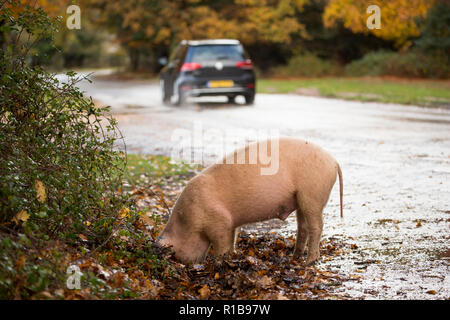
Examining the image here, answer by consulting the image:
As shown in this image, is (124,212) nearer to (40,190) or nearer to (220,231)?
(220,231)

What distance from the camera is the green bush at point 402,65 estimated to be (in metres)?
Result: 29.2

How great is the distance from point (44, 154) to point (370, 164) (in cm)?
612

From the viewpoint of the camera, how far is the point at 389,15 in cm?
3152

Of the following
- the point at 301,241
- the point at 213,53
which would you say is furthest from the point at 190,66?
the point at 301,241

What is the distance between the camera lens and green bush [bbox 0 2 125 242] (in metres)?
4.68

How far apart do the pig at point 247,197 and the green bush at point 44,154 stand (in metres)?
0.65

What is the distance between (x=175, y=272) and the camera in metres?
5.16

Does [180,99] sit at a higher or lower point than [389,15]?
lower

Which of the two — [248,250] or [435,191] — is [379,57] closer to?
[435,191]
